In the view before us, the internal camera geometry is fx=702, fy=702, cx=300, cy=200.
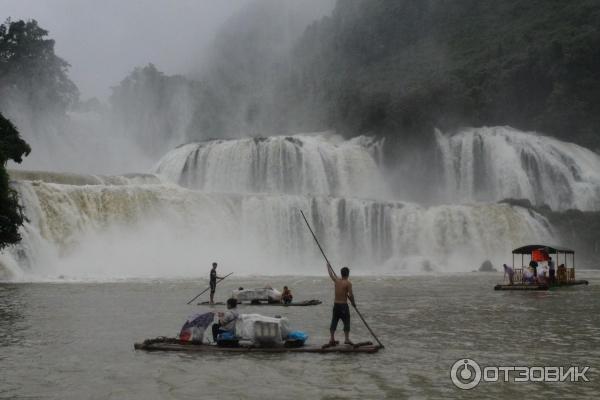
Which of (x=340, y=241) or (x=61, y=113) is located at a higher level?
(x=61, y=113)

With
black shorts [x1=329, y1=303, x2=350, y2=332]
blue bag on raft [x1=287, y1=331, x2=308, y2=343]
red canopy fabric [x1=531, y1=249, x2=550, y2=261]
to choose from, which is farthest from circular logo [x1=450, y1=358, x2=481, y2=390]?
red canopy fabric [x1=531, y1=249, x2=550, y2=261]

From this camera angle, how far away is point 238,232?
133 feet

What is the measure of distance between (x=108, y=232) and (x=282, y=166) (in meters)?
19.5

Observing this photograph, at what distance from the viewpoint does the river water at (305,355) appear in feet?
26.8

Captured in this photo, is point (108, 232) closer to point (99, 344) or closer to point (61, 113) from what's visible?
point (99, 344)

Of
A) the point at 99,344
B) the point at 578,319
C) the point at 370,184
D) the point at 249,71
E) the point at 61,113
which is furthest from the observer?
the point at 249,71

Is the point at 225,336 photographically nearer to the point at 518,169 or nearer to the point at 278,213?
the point at 278,213

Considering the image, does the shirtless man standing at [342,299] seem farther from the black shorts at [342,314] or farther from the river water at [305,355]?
the river water at [305,355]

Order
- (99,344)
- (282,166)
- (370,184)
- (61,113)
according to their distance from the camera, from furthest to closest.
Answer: (61,113)
(370,184)
(282,166)
(99,344)

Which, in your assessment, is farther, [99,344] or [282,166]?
[282,166]

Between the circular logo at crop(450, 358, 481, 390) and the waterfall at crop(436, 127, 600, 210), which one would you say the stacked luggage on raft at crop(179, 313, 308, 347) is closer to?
the circular logo at crop(450, 358, 481, 390)

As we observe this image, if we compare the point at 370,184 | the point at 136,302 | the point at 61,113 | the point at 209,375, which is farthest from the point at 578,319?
the point at 61,113

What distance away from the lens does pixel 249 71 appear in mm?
104750

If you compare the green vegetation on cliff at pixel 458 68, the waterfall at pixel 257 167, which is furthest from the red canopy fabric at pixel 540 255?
the green vegetation on cliff at pixel 458 68
